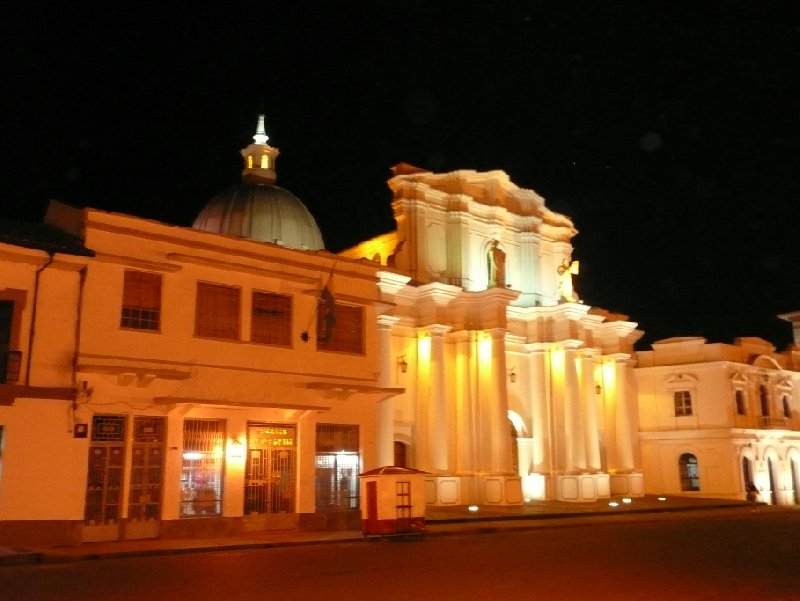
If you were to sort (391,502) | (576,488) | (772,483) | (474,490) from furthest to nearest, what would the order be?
(772,483)
(576,488)
(474,490)
(391,502)

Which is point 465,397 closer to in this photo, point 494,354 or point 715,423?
point 494,354

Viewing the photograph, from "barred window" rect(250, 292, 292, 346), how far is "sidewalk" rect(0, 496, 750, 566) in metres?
5.12

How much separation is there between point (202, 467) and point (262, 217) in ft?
47.7

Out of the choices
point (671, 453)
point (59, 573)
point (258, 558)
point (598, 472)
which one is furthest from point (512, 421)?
point (59, 573)

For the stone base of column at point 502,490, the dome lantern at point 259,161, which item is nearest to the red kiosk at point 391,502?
the stone base of column at point 502,490

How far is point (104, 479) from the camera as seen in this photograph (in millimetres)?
18312

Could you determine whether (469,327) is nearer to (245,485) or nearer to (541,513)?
(541,513)

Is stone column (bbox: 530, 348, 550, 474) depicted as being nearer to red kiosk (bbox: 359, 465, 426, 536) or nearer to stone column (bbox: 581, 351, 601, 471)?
stone column (bbox: 581, 351, 601, 471)

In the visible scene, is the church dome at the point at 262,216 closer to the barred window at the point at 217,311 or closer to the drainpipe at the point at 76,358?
the barred window at the point at 217,311

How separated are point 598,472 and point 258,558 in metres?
22.9

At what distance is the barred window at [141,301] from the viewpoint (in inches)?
759

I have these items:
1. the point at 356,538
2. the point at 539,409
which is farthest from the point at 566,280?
the point at 356,538

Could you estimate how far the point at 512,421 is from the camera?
35.2 metres

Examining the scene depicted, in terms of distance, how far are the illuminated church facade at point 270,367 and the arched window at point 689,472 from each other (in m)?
9.51
